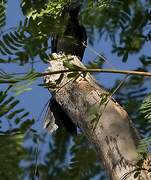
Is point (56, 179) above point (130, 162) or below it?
below

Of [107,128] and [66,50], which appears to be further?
[66,50]

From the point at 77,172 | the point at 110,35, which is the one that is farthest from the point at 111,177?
the point at 110,35

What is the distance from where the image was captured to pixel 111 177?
1628mm

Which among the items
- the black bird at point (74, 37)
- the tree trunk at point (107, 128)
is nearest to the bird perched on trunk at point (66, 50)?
→ the black bird at point (74, 37)

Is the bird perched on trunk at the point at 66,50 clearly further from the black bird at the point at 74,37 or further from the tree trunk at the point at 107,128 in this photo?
the tree trunk at the point at 107,128

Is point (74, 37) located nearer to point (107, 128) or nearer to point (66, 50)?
point (66, 50)

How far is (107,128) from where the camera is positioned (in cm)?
175

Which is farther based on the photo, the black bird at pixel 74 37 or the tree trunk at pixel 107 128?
the black bird at pixel 74 37

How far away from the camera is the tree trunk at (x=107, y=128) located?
1588 millimetres

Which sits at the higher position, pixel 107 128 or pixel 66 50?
pixel 66 50

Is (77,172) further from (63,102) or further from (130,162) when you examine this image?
(130,162)

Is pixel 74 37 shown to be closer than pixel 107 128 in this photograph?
No

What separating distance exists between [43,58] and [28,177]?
142cm

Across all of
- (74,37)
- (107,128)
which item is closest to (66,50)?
(74,37)
